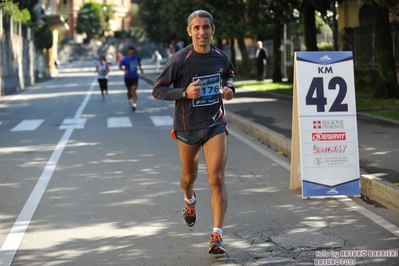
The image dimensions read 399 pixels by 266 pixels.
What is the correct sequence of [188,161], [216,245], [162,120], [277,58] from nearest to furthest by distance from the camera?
[216,245] < [188,161] < [162,120] < [277,58]

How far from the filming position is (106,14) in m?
142

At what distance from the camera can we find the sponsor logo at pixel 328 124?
9594 millimetres

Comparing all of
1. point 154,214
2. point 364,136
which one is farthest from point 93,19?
point 154,214

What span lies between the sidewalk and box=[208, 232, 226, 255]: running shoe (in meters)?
2.49

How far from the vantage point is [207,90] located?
6.98 meters

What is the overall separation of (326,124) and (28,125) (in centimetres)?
1200

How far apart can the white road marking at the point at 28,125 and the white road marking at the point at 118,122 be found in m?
1.67

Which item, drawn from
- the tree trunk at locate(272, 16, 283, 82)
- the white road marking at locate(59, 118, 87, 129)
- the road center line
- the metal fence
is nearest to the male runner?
the road center line

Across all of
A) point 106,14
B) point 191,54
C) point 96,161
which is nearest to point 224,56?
point 191,54

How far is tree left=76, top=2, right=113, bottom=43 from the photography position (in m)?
136

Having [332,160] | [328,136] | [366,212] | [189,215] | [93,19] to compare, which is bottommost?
[366,212]

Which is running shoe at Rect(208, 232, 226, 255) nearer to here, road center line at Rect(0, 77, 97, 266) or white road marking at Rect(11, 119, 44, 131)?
road center line at Rect(0, 77, 97, 266)

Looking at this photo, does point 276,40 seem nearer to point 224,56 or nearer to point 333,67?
point 333,67

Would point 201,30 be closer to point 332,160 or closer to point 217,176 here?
point 217,176
